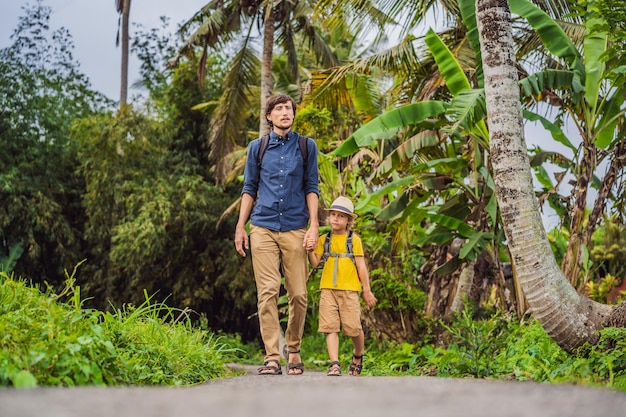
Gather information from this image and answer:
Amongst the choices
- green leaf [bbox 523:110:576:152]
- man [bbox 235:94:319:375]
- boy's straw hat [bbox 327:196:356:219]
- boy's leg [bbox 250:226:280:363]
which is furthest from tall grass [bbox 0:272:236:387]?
green leaf [bbox 523:110:576:152]

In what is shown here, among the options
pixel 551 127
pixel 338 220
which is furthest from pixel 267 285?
pixel 551 127

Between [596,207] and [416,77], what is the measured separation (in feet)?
14.5

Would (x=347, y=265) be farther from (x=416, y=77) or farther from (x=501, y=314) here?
(x=416, y=77)

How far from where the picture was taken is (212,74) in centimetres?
2344

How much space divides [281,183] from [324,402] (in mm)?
3078

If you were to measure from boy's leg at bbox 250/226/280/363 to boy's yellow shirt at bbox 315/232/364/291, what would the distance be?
52cm

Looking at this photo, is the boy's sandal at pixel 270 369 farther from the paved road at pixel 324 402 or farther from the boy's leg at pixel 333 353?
the paved road at pixel 324 402

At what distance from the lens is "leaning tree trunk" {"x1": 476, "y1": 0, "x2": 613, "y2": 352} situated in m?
6.31

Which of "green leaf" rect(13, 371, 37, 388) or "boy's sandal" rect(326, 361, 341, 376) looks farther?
"boy's sandal" rect(326, 361, 341, 376)

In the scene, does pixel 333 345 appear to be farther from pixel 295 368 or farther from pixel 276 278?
pixel 276 278

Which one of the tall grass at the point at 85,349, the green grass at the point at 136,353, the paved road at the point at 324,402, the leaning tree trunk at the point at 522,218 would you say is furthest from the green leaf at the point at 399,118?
the paved road at the point at 324,402

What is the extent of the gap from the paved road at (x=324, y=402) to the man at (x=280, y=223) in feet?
7.38

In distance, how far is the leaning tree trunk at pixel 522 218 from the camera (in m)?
6.31

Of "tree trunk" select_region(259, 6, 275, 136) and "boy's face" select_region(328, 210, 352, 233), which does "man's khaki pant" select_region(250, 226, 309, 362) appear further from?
"tree trunk" select_region(259, 6, 275, 136)
